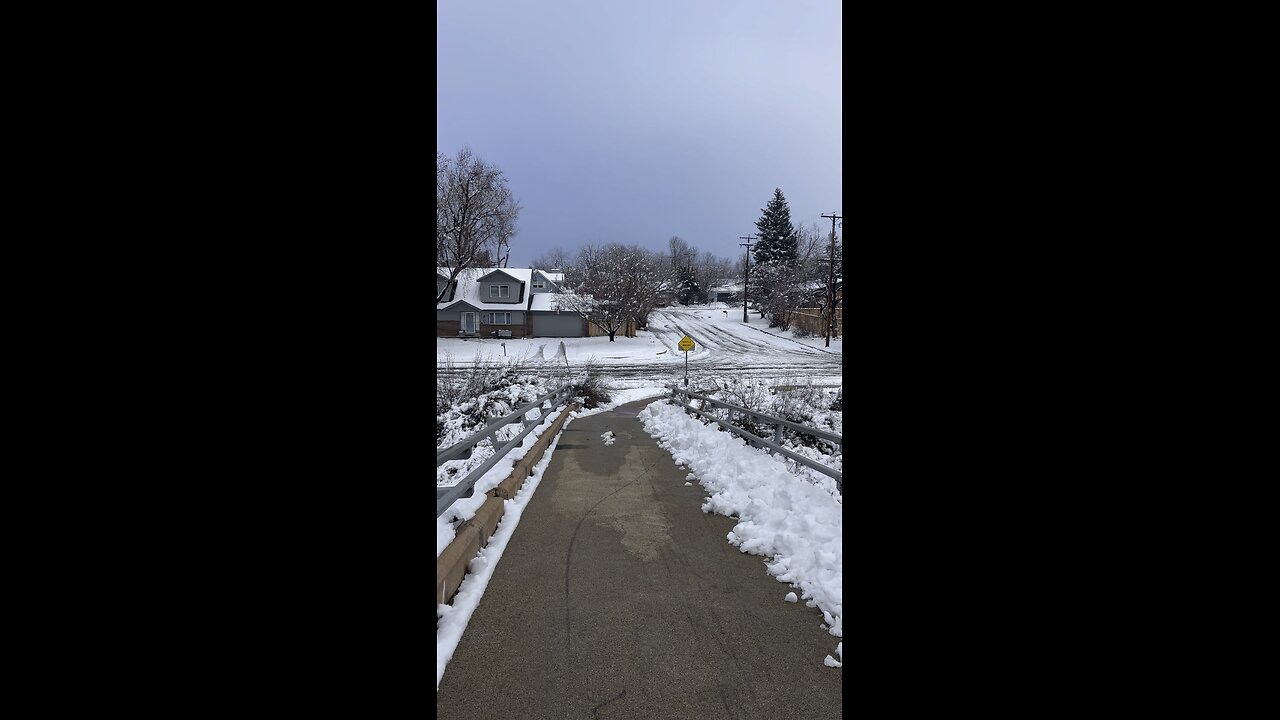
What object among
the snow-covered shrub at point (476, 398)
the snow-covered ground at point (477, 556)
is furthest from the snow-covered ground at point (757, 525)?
the snow-covered shrub at point (476, 398)

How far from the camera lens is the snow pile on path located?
12.8 feet

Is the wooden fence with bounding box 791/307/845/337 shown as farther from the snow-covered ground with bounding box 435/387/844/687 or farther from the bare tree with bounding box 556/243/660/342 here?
the snow-covered ground with bounding box 435/387/844/687

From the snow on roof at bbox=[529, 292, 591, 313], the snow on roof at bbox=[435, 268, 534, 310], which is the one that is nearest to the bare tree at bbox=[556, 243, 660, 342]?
the snow on roof at bbox=[529, 292, 591, 313]

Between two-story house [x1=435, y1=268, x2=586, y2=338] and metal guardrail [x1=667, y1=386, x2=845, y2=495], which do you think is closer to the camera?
metal guardrail [x1=667, y1=386, x2=845, y2=495]

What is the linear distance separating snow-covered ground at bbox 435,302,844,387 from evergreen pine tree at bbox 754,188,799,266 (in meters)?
12.3

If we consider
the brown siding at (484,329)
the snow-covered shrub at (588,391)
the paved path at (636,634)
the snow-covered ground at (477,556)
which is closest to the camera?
the paved path at (636,634)

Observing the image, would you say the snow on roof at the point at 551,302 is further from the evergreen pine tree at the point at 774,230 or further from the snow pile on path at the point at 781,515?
the snow pile on path at the point at 781,515

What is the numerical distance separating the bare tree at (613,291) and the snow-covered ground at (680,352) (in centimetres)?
184

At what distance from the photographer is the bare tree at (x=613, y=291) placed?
44969 millimetres

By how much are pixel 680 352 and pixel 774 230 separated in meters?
33.5

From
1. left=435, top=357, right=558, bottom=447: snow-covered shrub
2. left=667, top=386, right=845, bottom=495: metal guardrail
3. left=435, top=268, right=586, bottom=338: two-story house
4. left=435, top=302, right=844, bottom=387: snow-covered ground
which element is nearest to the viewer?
left=667, top=386, right=845, bottom=495: metal guardrail

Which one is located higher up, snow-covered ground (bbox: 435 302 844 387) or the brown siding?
the brown siding
